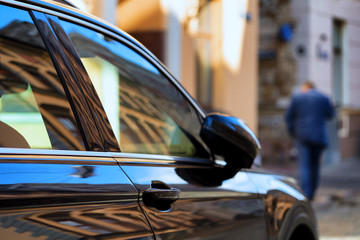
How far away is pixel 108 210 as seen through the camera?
193 cm

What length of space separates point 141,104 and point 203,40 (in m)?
9.03

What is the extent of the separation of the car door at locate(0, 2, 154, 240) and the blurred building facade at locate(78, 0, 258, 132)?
6761mm

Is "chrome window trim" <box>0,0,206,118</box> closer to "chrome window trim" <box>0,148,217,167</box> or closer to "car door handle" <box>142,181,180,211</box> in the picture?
"chrome window trim" <box>0,148,217,167</box>

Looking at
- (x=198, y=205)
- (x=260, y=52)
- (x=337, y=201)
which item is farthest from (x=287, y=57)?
(x=198, y=205)

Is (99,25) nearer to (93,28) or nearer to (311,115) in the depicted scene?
(93,28)

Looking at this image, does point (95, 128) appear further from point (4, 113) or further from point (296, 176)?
point (296, 176)

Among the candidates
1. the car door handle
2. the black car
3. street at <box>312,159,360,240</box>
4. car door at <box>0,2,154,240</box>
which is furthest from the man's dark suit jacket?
car door at <box>0,2,154,240</box>

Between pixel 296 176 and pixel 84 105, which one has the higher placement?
pixel 84 105

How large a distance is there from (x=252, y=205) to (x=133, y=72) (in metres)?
0.68

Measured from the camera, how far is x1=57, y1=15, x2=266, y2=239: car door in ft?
7.22

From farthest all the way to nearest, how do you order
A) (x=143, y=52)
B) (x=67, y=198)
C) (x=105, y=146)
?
(x=143, y=52)
(x=105, y=146)
(x=67, y=198)

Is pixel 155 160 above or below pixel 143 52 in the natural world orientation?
below

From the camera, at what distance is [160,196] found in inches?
85.9

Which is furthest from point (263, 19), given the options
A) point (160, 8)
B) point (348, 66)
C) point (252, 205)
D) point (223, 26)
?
point (252, 205)
